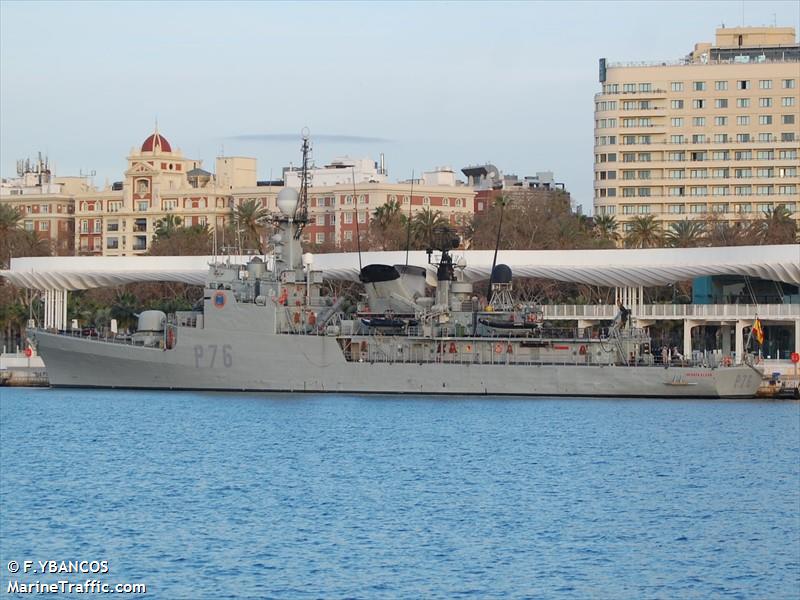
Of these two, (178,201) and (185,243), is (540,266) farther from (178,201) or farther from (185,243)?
(178,201)

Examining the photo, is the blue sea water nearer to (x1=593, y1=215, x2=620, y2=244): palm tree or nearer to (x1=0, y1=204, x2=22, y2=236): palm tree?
(x1=593, y1=215, x2=620, y2=244): palm tree

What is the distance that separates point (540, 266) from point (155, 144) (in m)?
77.4

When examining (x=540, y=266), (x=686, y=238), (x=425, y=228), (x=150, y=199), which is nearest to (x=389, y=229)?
(x=425, y=228)

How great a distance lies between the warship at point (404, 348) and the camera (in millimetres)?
71125

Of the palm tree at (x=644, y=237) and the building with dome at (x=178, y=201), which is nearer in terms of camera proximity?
the palm tree at (x=644, y=237)

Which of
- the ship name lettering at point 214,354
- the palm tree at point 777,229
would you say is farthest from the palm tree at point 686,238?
the ship name lettering at point 214,354

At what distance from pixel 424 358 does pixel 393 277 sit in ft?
12.9

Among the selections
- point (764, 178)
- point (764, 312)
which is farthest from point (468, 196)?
point (764, 312)

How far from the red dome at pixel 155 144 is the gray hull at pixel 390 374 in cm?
8589

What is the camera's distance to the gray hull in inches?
2795

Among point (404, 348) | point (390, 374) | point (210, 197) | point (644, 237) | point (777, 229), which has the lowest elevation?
point (390, 374)

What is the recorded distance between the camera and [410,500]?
41688 mm

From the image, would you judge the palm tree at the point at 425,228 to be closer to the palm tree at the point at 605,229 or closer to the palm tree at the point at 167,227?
the palm tree at the point at 605,229

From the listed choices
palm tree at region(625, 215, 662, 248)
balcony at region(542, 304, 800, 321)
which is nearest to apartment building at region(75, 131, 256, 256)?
palm tree at region(625, 215, 662, 248)
